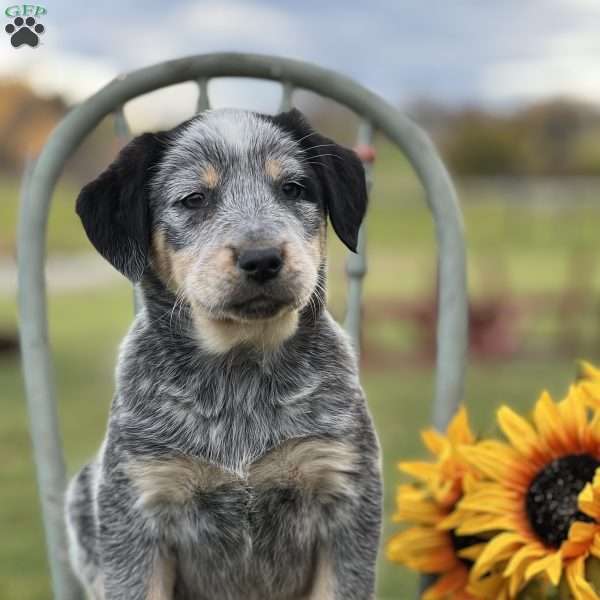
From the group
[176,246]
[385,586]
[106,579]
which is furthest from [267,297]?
[385,586]

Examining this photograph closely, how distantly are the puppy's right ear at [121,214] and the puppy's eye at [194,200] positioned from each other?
78 millimetres

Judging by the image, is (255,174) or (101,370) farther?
(101,370)

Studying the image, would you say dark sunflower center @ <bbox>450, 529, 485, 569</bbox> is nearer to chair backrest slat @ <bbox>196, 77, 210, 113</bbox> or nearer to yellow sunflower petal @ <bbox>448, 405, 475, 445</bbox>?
yellow sunflower petal @ <bbox>448, 405, 475, 445</bbox>

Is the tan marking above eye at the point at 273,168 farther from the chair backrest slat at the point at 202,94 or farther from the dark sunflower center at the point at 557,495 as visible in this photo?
the dark sunflower center at the point at 557,495

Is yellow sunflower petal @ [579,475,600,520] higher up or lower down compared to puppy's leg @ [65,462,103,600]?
higher up

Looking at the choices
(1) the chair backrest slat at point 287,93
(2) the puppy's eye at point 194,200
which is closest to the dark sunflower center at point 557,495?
(2) the puppy's eye at point 194,200

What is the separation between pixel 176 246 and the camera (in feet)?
5.65

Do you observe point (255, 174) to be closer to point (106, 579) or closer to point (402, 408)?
point (106, 579)

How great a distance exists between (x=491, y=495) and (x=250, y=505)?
0.55 metres

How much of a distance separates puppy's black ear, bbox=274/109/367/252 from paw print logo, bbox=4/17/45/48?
67 cm

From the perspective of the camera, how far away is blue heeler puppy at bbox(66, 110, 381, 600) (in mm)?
1712

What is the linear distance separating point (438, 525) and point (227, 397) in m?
0.61

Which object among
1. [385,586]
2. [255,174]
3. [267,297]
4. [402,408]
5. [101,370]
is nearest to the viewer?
[267,297]

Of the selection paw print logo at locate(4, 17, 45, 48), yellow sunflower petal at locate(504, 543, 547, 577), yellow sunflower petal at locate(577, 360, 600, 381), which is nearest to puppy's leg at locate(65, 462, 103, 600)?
yellow sunflower petal at locate(504, 543, 547, 577)
